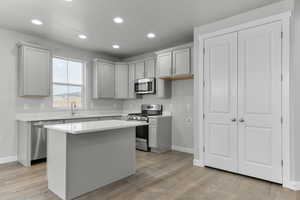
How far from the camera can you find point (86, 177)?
95.6 inches

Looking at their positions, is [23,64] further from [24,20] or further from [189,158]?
[189,158]

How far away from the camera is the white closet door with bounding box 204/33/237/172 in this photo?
122 inches

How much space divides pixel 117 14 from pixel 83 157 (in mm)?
2417

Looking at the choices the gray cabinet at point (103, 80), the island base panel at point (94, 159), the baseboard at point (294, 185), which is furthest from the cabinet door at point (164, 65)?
the baseboard at point (294, 185)

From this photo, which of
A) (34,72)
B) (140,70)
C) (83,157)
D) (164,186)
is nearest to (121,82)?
(140,70)

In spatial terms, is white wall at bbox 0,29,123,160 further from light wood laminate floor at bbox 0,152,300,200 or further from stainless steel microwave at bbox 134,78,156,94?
stainless steel microwave at bbox 134,78,156,94

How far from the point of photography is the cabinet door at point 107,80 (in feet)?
17.1

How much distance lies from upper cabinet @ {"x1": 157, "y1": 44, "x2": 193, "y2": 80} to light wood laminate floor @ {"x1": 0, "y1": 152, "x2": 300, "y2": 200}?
2124mm

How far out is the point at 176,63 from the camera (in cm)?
432

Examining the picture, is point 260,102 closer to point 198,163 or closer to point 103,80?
point 198,163

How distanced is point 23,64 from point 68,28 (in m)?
1.22

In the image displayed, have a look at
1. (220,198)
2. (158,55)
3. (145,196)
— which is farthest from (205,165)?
(158,55)

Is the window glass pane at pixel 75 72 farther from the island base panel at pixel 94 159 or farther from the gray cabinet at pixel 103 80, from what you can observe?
the island base panel at pixel 94 159

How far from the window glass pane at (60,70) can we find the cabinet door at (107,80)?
2.98ft
